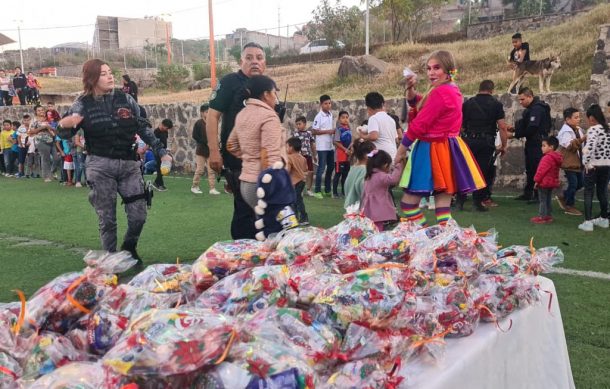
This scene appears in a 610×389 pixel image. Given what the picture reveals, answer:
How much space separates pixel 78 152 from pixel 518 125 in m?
9.79

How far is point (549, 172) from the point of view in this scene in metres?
7.45

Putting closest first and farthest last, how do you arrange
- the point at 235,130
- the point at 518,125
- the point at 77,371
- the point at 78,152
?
the point at 77,371 < the point at 235,130 < the point at 518,125 < the point at 78,152

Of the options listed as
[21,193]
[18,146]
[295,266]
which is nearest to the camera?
[295,266]

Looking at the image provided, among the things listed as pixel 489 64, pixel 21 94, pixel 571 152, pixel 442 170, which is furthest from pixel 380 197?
pixel 21 94

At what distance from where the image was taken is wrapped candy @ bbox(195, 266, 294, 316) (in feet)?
6.41

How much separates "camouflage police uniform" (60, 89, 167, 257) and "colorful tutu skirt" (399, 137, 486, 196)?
2.39 meters

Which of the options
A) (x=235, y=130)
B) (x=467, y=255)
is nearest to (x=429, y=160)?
(x=235, y=130)

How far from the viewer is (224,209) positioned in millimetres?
9453

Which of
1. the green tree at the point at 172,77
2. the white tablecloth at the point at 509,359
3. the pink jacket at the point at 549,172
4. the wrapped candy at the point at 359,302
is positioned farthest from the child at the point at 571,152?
the green tree at the point at 172,77

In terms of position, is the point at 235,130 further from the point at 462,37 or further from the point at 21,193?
the point at 462,37

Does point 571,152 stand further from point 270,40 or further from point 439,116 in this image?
point 270,40

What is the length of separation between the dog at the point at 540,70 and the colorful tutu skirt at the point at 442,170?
8.66m

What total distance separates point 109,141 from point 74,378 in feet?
12.9

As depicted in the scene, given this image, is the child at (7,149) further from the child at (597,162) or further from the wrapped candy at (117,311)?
the wrapped candy at (117,311)
